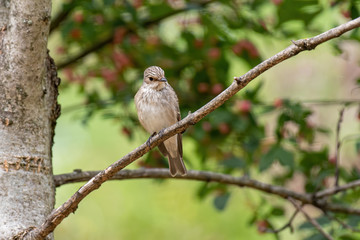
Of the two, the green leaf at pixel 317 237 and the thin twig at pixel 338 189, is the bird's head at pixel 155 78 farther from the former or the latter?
the green leaf at pixel 317 237

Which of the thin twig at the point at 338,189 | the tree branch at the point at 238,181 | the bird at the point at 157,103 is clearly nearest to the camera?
the tree branch at the point at 238,181

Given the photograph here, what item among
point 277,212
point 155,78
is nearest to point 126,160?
point 155,78

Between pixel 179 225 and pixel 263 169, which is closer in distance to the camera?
pixel 263 169

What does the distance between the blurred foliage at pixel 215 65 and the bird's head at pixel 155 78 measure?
299mm

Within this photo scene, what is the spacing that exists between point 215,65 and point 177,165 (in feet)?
3.32

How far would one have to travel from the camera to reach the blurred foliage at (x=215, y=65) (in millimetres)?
4457

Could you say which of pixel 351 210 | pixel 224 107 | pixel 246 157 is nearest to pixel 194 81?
pixel 224 107

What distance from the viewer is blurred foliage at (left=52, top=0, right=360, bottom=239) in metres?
4.46

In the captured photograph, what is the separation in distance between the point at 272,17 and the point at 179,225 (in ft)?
9.20

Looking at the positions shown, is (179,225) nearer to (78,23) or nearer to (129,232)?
(129,232)

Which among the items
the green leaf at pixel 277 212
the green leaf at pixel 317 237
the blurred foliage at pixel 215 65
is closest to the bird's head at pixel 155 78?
the blurred foliage at pixel 215 65

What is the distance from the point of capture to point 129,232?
267 inches

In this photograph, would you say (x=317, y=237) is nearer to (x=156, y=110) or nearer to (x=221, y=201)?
(x=221, y=201)

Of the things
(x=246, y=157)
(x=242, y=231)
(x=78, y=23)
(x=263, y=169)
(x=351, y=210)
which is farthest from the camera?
(x=242, y=231)
